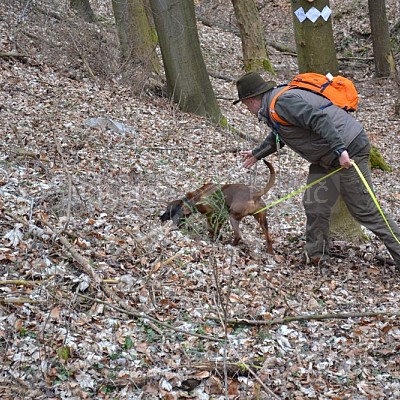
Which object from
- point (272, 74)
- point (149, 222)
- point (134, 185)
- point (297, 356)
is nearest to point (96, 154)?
point (134, 185)

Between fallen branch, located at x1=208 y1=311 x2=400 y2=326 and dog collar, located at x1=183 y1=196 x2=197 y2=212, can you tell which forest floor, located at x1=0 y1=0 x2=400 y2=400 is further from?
dog collar, located at x1=183 y1=196 x2=197 y2=212

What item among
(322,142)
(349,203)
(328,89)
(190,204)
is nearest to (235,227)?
(190,204)

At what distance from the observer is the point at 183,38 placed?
1077cm

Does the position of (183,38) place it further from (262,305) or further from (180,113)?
(262,305)

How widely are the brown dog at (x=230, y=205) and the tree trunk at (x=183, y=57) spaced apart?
16.2 feet

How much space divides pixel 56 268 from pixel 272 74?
1249 centimetres

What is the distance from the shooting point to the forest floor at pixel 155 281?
13.1 ft

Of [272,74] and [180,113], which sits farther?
[272,74]

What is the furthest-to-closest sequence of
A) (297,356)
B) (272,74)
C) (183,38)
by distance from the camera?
(272,74), (183,38), (297,356)

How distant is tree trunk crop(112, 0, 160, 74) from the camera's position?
12.4 meters

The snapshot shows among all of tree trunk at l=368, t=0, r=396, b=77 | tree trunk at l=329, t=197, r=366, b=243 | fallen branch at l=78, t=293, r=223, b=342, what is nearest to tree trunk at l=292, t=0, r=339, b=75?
tree trunk at l=329, t=197, r=366, b=243

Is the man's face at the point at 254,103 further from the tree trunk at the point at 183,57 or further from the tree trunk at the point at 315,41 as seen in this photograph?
the tree trunk at the point at 183,57

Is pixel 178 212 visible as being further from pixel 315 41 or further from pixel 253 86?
pixel 315 41

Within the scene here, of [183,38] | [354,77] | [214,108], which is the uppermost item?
[183,38]
